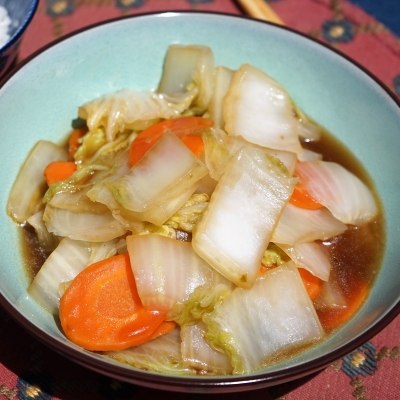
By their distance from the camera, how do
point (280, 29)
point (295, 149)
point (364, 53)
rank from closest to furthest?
point (295, 149) → point (280, 29) → point (364, 53)

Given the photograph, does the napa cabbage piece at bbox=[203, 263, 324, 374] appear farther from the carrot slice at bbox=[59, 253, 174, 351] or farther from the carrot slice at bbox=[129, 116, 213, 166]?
the carrot slice at bbox=[129, 116, 213, 166]

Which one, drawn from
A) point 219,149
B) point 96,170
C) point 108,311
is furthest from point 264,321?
point 96,170

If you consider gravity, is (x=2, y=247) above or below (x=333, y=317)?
below

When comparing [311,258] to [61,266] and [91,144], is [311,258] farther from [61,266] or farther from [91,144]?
[91,144]

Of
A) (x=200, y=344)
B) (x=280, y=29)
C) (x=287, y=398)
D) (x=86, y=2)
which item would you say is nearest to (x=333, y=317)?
(x=287, y=398)

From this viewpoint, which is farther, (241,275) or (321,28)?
(321,28)

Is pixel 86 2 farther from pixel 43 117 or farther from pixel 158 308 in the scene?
pixel 158 308

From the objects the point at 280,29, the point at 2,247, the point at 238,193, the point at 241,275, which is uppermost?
the point at 280,29
